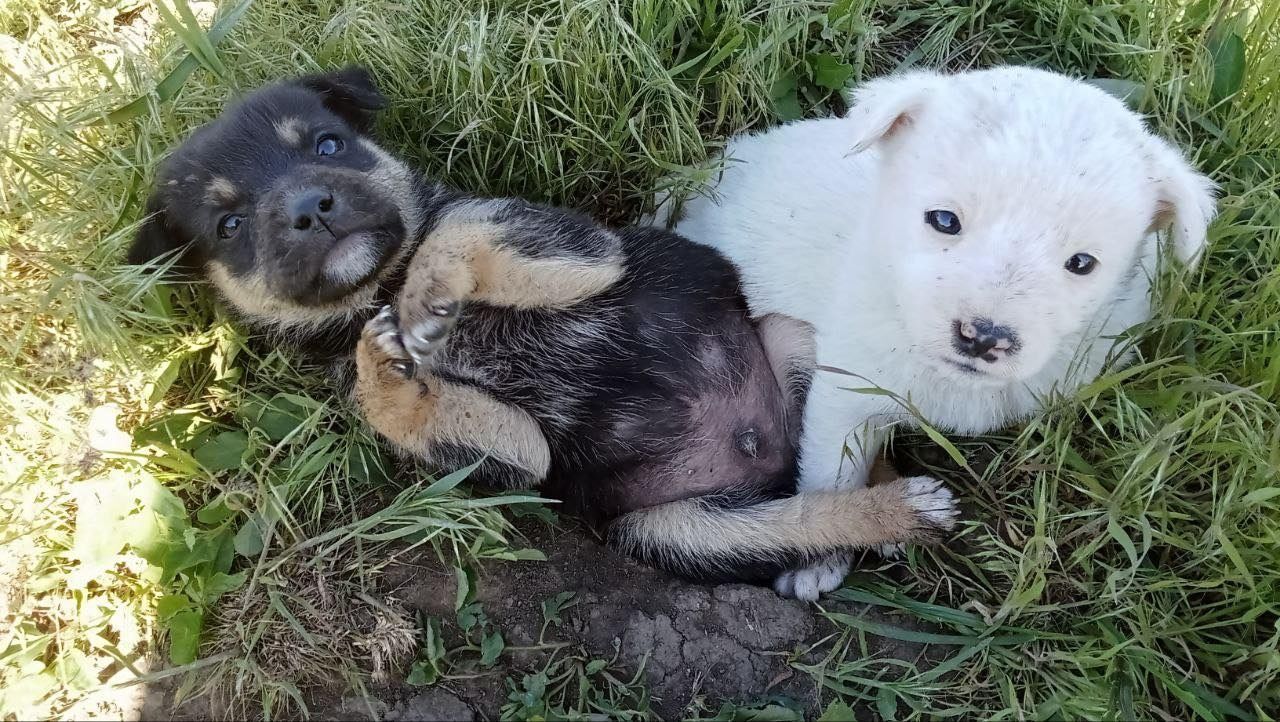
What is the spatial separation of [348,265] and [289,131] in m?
0.67

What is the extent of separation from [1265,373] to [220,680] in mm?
3734

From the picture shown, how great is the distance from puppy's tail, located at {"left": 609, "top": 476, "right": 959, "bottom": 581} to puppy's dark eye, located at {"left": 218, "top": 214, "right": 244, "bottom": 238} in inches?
73.1

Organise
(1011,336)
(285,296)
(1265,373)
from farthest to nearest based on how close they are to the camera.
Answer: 1. (285,296)
2. (1265,373)
3. (1011,336)

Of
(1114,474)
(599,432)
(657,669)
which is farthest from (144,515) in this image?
(1114,474)

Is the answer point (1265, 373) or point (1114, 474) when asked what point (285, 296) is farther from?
point (1265, 373)

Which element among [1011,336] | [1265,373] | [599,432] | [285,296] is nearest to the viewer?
[1011,336]

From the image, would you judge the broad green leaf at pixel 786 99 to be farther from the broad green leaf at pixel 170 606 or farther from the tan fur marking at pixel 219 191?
the broad green leaf at pixel 170 606

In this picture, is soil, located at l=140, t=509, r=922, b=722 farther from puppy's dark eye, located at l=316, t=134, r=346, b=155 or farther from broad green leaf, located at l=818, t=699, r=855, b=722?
puppy's dark eye, located at l=316, t=134, r=346, b=155

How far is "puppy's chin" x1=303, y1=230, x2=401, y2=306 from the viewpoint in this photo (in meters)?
2.90

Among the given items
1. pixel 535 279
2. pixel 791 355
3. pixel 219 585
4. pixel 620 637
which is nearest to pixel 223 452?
pixel 219 585

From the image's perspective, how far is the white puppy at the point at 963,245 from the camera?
7.23 feet

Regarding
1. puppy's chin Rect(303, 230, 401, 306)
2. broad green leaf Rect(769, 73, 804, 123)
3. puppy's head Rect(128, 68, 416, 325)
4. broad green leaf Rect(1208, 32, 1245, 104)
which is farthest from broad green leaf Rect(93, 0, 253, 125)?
broad green leaf Rect(1208, 32, 1245, 104)

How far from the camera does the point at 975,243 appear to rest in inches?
88.6

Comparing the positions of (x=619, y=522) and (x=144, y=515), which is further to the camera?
(x=619, y=522)
